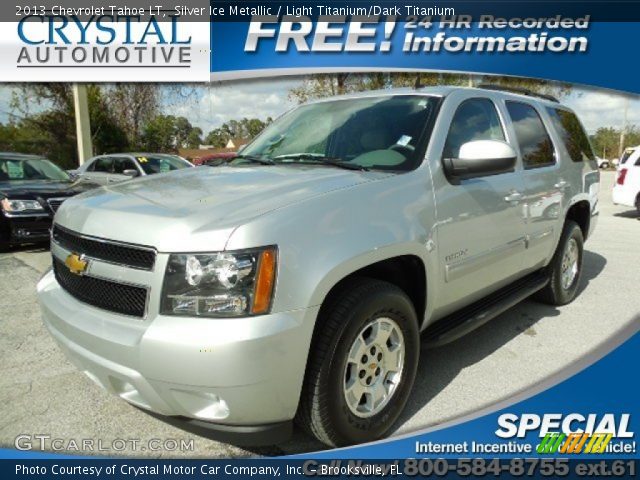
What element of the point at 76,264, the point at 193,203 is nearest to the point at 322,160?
the point at 193,203

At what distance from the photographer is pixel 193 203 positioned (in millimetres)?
2303

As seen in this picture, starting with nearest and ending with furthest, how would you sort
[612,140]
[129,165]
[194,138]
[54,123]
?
1. [129,165]
2. [54,123]
3. [194,138]
4. [612,140]

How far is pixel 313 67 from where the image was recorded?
8516 mm

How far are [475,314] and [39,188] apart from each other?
6.65 m

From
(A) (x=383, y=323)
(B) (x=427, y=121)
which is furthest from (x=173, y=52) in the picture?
(A) (x=383, y=323)

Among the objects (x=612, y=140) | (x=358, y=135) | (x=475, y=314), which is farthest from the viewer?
(x=612, y=140)

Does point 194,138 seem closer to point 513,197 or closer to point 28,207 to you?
point 28,207

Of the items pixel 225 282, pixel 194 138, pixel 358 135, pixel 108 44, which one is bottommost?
pixel 194 138

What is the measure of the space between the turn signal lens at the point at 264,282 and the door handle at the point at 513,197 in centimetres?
211

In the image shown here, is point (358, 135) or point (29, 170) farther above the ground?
point (358, 135)

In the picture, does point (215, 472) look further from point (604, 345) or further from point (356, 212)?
point (604, 345)

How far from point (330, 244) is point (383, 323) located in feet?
2.02

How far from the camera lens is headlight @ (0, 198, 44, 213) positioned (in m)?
6.87

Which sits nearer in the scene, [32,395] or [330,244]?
[330,244]
